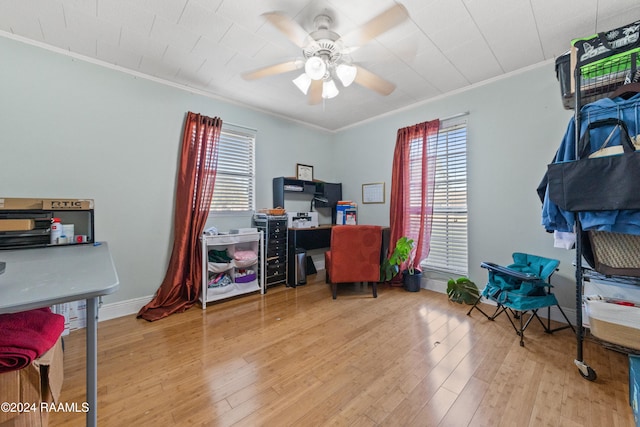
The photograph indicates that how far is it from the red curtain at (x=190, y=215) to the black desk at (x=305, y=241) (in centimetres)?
116

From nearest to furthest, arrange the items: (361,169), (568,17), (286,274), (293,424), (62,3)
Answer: (293,424) < (62,3) < (568,17) < (286,274) < (361,169)

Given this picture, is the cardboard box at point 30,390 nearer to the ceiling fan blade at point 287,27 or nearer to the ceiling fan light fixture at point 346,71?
the ceiling fan blade at point 287,27

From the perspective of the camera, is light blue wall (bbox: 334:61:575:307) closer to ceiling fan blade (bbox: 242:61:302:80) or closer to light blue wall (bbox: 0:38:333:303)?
ceiling fan blade (bbox: 242:61:302:80)

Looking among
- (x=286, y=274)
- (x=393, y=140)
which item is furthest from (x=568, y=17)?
(x=286, y=274)

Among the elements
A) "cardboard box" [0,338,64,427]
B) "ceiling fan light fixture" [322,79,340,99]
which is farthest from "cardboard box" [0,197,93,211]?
"ceiling fan light fixture" [322,79,340,99]

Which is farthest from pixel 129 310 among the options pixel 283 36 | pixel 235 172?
pixel 283 36

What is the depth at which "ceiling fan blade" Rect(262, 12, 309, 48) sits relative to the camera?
5.20 ft

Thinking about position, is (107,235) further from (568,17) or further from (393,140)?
(568,17)

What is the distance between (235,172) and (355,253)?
196 cm

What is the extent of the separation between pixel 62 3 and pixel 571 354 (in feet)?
14.7

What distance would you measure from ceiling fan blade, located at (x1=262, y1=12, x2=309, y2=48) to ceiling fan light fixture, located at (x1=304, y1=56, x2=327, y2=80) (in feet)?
0.53

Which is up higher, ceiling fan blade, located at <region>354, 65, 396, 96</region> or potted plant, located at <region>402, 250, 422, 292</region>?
ceiling fan blade, located at <region>354, 65, 396, 96</region>

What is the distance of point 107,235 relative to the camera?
2.46 meters

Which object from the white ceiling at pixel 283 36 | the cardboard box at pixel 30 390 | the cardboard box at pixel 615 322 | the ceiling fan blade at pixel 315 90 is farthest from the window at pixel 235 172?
the cardboard box at pixel 615 322
